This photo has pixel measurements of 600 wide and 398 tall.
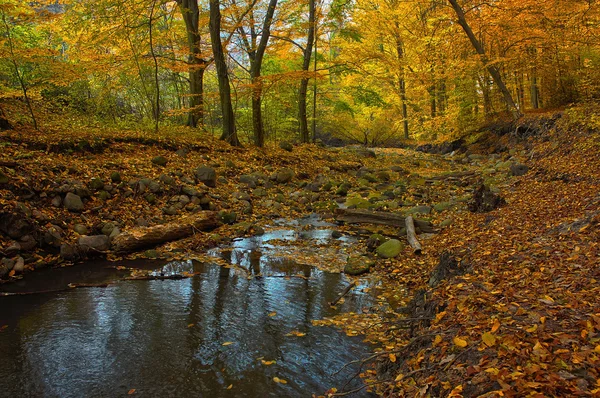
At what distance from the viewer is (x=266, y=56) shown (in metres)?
18.4

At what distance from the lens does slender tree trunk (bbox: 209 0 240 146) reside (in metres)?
12.2

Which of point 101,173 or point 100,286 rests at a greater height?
point 101,173

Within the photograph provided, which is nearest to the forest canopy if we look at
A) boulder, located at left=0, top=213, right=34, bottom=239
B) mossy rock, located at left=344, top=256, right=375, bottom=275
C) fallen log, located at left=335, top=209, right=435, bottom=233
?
boulder, located at left=0, top=213, right=34, bottom=239

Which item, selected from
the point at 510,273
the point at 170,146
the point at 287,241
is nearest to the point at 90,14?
the point at 170,146

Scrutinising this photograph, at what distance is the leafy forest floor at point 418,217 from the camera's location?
8.27 feet

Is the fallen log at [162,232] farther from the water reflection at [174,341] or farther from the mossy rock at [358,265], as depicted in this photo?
the mossy rock at [358,265]

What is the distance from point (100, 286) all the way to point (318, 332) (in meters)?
3.28

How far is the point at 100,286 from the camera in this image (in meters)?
5.28

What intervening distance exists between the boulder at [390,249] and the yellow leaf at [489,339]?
13.0 feet

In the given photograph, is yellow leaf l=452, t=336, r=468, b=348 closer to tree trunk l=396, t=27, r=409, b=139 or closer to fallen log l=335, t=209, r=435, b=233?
fallen log l=335, t=209, r=435, b=233

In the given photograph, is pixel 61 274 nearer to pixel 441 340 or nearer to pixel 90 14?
pixel 441 340

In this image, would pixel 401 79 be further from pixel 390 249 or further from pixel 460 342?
pixel 460 342

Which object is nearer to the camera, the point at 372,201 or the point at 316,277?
the point at 316,277

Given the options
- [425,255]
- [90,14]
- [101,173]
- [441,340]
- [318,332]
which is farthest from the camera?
[90,14]
